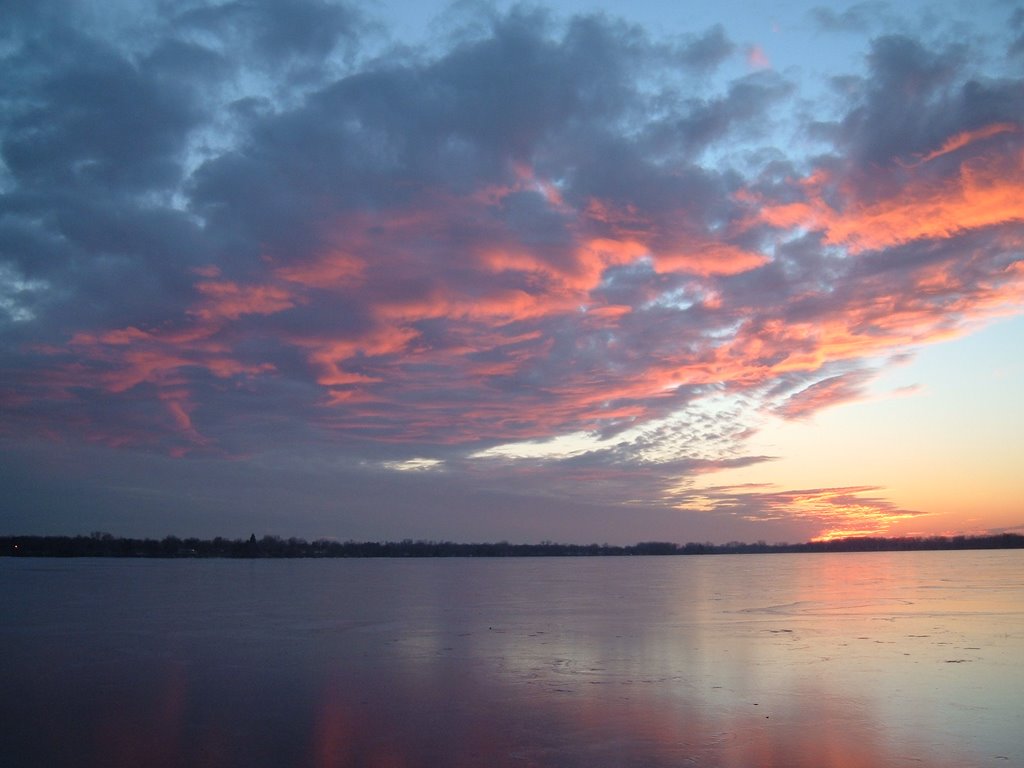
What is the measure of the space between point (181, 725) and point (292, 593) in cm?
2965

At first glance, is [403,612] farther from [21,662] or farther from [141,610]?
[21,662]

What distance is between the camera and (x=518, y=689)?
43.9 ft

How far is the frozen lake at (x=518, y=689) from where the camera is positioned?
9.70 metres

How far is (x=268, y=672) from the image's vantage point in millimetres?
15195

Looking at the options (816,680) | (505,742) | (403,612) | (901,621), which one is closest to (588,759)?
(505,742)

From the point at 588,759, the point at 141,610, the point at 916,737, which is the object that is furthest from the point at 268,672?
the point at 141,610

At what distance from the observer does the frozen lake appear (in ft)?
31.8

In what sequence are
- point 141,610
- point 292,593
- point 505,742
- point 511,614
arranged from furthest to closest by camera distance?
point 292,593, point 141,610, point 511,614, point 505,742

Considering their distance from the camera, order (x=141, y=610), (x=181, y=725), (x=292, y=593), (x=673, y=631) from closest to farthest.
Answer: (x=181, y=725) < (x=673, y=631) < (x=141, y=610) < (x=292, y=593)

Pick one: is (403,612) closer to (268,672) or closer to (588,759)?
(268,672)

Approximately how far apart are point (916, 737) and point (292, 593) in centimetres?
3361

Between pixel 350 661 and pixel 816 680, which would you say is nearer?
pixel 816 680

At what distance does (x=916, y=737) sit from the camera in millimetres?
10266

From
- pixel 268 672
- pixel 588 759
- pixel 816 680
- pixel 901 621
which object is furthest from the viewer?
pixel 901 621
